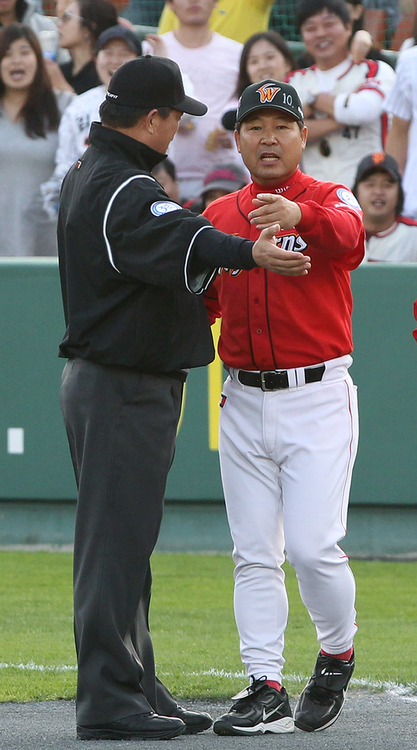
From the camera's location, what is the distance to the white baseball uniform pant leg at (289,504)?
3.58m

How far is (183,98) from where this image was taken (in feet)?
11.7

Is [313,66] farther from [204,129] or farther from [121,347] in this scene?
[121,347]

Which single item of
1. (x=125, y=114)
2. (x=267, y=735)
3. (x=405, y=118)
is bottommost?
(x=267, y=735)

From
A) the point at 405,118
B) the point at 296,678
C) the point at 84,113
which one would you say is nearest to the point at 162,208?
the point at 296,678

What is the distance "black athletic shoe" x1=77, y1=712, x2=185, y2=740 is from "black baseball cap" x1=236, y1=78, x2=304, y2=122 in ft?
6.42

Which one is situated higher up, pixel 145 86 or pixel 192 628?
pixel 145 86

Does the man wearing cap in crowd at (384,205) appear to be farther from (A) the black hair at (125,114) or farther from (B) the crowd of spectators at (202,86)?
(A) the black hair at (125,114)

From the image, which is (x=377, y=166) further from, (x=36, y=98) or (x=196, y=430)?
(x=36, y=98)

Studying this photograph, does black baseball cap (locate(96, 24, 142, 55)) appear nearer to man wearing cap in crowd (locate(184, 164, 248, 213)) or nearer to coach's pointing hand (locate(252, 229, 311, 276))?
man wearing cap in crowd (locate(184, 164, 248, 213))

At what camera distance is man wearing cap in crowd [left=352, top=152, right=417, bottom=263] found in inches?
285

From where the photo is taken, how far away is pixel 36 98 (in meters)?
7.98

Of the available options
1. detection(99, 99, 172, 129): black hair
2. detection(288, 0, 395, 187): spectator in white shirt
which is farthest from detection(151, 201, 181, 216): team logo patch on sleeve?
detection(288, 0, 395, 187): spectator in white shirt

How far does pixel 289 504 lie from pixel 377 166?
4109 mm

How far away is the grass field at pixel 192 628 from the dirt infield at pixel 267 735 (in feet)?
0.65
